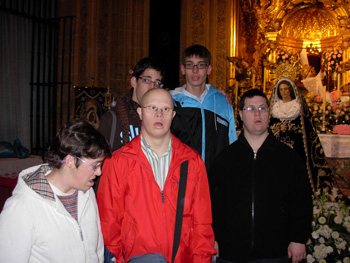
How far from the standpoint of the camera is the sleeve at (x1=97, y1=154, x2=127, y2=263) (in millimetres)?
1920

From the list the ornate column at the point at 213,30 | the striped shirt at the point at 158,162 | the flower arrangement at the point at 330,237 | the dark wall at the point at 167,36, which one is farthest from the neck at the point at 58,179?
the dark wall at the point at 167,36

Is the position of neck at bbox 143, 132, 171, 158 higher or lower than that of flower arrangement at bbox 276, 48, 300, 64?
lower

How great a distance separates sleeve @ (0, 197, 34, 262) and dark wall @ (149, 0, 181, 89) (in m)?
7.16

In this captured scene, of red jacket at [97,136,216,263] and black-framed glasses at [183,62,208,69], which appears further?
black-framed glasses at [183,62,208,69]

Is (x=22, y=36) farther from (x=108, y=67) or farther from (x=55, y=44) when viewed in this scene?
(x=108, y=67)

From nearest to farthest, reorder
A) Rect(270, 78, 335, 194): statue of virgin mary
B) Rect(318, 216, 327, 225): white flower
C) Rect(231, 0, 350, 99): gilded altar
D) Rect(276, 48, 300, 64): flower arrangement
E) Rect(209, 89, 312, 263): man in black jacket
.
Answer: Rect(209, 89, 312, 263): man in black jacket
Rect(318, 216, 327, 225): white flower
Rect(270, 78, 335, 194): statue of virgin mary
Rect(231, 0, 350, 99): gilded altar
Rect(276, 48, 300, 64): flower arrangement

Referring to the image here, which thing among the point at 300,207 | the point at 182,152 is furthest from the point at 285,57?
the point at 182,152

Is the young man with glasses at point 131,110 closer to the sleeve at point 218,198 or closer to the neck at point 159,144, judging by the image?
the neck at point 159,144

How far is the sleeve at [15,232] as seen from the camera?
151 cm

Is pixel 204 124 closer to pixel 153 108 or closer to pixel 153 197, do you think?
pixel 153 108

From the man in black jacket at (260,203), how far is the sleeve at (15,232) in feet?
4.04

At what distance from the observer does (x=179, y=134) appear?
2.68 m

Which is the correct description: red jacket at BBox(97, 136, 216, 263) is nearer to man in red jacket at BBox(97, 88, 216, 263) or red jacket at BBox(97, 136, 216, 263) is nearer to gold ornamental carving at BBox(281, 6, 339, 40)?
man in red jacket at BBox(97, 88, 216, 263)

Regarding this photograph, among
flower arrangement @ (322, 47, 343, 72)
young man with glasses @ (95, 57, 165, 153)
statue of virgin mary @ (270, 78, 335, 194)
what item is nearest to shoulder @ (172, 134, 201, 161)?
young man with glasses @ (95, 57, 165, 153)
